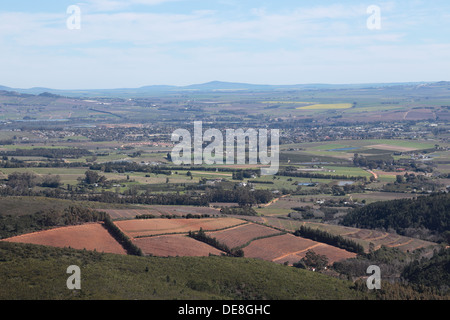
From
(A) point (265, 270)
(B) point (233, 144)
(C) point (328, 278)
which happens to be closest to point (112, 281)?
(A) point (265, 270)

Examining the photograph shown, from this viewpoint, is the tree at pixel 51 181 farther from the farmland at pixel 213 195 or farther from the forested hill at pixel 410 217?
the forested hill at pixel 410 217

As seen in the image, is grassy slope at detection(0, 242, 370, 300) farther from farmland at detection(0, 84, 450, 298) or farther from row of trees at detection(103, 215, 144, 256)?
row of trees at detection(103, 215, 144, 256)

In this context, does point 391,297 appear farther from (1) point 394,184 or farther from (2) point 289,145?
(2) point 289,145

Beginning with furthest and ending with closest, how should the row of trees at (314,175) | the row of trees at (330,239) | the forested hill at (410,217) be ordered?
1. the row of trees at (314,175)
2. the forested hill at (410,217)
3. the row of trees at (330,239)

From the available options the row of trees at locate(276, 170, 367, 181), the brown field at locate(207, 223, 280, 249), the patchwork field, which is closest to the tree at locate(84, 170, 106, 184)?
the row of trees at locate(276, 170, 367, 181)

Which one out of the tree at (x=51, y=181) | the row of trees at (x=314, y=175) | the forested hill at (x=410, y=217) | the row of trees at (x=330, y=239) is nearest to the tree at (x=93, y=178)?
the tree at (x=51, y=181)

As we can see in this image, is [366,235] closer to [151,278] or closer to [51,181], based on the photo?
[151,278]
